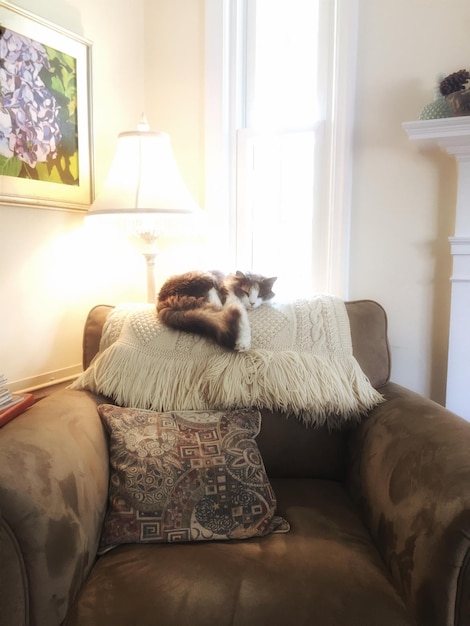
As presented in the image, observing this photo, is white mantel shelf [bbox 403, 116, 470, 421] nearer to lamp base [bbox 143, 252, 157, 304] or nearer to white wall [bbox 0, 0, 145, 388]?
lamp base [bbox 143, 252, 157, 304]

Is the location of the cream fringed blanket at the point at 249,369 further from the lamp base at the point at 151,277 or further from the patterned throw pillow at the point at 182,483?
the lamp base at the point at 151,277

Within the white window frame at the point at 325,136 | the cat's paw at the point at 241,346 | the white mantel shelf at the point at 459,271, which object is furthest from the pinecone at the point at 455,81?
the cat's paw at the point at 241,346

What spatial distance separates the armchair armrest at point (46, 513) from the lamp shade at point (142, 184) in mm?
728

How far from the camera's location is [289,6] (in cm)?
196

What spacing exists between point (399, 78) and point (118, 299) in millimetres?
1392

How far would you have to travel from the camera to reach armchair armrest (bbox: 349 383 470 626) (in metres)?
0.87

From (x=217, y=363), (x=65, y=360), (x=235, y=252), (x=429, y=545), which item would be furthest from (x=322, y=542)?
(x=235, y=252)

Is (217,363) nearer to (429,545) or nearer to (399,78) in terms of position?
(429,545)

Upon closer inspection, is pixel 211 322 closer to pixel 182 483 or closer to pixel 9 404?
pixel 182 483

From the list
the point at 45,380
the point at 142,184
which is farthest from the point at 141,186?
the point at 45,380

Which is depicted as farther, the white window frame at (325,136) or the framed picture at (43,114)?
the white window frame at (325,136)

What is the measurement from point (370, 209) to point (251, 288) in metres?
0.61

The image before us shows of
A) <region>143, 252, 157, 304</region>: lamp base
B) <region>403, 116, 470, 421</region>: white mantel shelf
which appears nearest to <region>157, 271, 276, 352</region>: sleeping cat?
<region>143, 252, 157, 304</region>: lamp base

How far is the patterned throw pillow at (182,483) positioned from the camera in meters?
1.13
